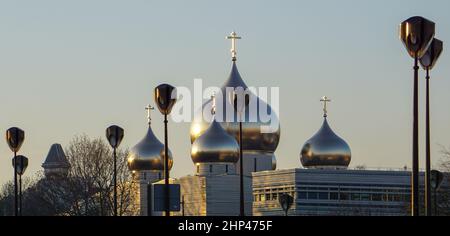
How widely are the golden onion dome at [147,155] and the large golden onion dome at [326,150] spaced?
1111cm

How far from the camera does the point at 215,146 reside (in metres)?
114

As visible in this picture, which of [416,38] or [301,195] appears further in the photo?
[301,195]

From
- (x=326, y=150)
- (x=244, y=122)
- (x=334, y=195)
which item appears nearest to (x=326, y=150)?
(x=326, y=150)

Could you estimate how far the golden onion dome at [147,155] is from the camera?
409ft

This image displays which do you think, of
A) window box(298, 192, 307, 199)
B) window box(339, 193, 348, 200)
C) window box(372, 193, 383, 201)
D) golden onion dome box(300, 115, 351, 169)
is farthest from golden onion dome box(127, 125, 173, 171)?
window box(372, 193, 383, 201)

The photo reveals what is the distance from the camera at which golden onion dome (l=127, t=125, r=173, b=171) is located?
409 feet

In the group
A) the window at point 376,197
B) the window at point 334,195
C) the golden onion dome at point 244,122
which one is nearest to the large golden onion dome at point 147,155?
the golden onion dome at point 244,122

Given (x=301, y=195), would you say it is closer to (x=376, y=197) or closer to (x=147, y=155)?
(x=376, y=197)

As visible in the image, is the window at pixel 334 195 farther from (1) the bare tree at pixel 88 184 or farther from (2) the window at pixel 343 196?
(1) the bare tree at pixel 88 184

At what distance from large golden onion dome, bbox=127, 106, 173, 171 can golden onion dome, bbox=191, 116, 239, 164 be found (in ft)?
27.0

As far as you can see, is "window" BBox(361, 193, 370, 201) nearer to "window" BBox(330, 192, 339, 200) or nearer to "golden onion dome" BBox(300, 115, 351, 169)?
"window" BBox(330, 192, 339, 200)

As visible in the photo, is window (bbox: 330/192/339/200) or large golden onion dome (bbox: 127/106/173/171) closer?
window (bbox: 330/192/339/200)

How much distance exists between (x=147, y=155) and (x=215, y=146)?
1167 cm
